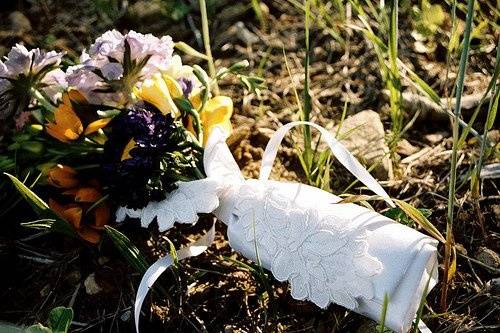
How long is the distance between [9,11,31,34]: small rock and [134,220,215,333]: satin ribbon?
36.4 inches

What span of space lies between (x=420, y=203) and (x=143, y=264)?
0.57 m

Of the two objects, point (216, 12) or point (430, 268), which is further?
point (216, 12)

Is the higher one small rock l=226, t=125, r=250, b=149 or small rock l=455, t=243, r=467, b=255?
small rock l=226, t=125, r=250, b=149

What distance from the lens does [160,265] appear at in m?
1.30

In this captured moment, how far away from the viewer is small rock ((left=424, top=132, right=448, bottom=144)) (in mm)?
1658

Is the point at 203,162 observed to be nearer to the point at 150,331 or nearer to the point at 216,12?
the point at 150,331

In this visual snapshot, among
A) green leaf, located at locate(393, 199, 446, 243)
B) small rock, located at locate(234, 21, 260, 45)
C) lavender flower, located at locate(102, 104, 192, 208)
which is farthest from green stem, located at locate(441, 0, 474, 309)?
small rock, located at locate(234, 21, 260, 45)

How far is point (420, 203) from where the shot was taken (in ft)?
4.96

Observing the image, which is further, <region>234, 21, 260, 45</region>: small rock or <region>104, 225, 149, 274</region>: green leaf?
<region>234, 21, 260, 45</region>: small rock

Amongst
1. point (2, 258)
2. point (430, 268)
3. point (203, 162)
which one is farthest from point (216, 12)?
point (430, 268)

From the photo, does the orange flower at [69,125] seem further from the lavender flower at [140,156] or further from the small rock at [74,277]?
the small rock at [74,277]

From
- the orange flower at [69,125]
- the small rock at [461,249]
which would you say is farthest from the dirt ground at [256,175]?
the orange flower at [69,125]

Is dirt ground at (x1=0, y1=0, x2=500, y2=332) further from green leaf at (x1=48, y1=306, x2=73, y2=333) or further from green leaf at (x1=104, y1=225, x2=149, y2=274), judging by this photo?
green leaf at (x1=48, y1=306, x2=73, y2=333)

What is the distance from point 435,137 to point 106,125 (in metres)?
0.72
